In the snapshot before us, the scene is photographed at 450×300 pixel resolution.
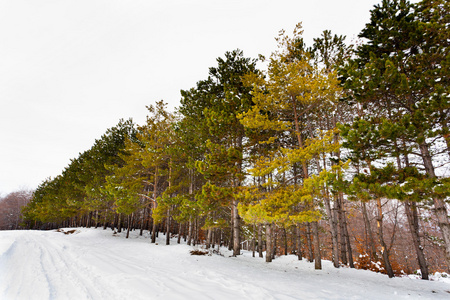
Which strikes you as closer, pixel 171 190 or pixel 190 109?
pixel 190 109

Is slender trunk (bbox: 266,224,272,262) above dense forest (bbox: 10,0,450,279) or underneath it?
underneath

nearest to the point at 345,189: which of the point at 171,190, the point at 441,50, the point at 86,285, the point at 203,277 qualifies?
the point at 203,277

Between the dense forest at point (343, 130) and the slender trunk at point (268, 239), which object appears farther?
the slender trunk at point (268, 239)

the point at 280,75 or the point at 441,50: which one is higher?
the point at 280,75

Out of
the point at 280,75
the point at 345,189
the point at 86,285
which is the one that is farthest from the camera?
the point at 280,75

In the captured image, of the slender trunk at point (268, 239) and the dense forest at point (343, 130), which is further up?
the dense forest at point (343, 130)

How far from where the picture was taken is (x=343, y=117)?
496 inches

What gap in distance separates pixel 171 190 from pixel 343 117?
13358 mm

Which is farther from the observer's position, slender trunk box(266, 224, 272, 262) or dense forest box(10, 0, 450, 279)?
slender trunk box(266, 224, 272, 262)

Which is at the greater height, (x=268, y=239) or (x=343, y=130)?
(x=343, y=130)

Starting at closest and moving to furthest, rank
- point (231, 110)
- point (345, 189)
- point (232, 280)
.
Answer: point (345, 189), point (232, 280), point (231, 110)

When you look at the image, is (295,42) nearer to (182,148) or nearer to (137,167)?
(182,148)

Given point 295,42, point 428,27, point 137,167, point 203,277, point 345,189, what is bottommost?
point 203,277

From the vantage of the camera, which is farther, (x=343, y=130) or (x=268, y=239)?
(x=268, y=239)
